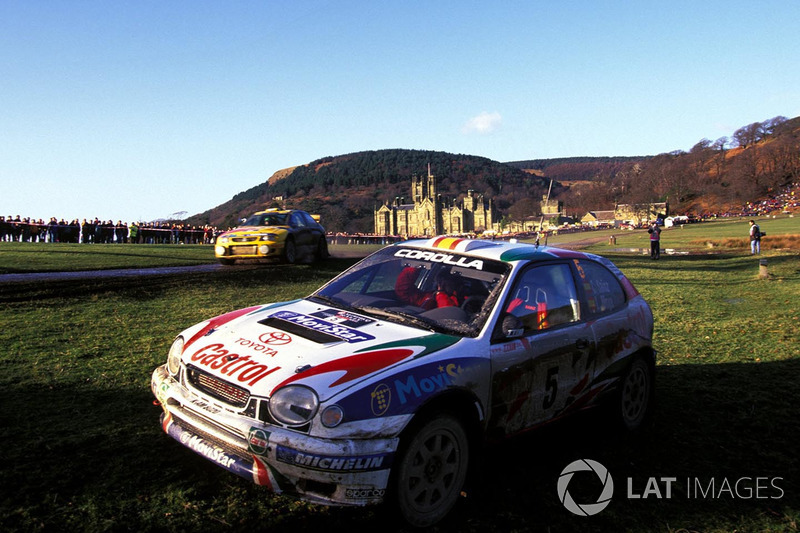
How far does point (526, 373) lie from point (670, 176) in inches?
7069

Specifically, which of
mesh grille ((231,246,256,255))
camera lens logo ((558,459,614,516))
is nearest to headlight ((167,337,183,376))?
camera lens logo ((558,459,614,516))

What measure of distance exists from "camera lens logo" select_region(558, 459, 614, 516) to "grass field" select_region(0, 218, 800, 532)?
6 centimetres

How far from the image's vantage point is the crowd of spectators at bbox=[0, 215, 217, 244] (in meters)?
30.6

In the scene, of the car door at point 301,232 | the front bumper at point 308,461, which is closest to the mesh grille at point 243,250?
the car door at point 301,232

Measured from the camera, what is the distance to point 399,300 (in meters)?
4.43

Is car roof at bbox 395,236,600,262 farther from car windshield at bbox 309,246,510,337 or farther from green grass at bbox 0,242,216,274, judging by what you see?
green grass at bbox 0,242,216,274

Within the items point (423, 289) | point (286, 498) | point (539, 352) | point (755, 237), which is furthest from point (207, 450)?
point (755, 237)

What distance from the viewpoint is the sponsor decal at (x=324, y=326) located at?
3.60 meters

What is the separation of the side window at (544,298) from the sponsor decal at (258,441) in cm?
185

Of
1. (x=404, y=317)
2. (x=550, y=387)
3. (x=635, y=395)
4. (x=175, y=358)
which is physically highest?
(x=404, y=317)

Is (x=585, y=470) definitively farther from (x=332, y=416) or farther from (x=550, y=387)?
(x=332, y=416)

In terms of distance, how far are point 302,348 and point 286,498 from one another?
0.92m

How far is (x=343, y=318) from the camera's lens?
4.07 m

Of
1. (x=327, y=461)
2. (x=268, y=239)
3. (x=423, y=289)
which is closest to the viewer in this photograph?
(x=327, y=461)
